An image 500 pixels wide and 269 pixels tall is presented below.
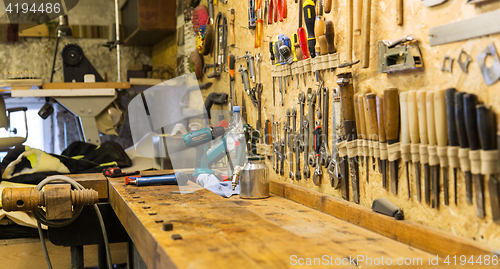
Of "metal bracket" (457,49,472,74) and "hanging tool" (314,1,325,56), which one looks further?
"hanging tool" (314,1,325,56)

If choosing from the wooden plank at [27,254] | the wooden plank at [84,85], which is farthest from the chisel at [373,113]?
the wooden plank at [84,85]

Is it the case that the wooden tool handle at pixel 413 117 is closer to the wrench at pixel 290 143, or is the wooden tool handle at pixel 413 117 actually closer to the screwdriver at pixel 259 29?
the wrench at pixel 290 143

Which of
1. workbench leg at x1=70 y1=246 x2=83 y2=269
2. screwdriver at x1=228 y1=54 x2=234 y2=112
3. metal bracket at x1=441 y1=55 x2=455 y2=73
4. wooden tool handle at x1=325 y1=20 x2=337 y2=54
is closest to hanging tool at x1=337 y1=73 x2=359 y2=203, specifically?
wooden tool handle at x1=325 y1=20 x2=337 y2=54

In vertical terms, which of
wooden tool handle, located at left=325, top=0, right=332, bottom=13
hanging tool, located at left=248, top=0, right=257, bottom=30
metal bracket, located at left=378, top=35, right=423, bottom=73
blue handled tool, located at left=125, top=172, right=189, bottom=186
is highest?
hanging tool, located at left=248, top=0, right=257, bottom=30

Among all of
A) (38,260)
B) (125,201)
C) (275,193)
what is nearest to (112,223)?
(38,260)

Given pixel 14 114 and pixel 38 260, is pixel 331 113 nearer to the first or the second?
pixel 38 260

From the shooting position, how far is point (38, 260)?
2.21m

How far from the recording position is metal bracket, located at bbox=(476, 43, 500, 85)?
785 mm

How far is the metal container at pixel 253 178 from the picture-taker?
1508mm

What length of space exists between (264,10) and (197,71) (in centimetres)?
123

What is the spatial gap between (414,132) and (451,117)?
0.42 ft

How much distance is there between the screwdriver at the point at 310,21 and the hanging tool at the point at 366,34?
11.6 inches

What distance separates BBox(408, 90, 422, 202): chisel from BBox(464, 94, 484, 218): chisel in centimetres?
15

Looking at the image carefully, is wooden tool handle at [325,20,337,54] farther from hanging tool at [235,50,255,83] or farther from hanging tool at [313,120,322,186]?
hanging tool at [235,50,255,83]
